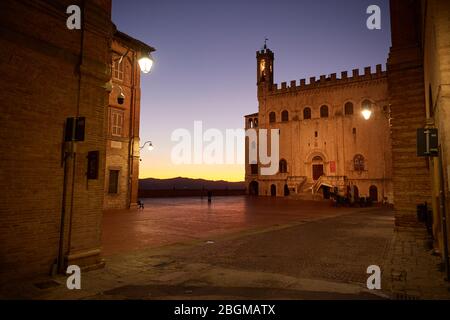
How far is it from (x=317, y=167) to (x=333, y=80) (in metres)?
11.1

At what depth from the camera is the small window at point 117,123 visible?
21656 mm

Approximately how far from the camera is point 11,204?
18.4ft

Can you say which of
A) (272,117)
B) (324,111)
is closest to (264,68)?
(272,117)

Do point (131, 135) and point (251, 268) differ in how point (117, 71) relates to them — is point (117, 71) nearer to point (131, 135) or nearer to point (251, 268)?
point (131, 135)

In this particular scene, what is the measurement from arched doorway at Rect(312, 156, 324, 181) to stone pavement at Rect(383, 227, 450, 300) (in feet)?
104

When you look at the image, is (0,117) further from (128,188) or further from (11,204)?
(128,188)

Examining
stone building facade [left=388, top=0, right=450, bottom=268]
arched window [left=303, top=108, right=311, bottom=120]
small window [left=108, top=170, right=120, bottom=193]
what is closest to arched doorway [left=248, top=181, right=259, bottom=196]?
arched window [left=303, top=108, right=311, bottom=120]

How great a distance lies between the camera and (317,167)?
4166 centimetres

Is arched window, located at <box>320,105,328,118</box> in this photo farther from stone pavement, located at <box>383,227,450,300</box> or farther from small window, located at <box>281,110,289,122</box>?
stone pavement, located at <box>383,227,450,300</box>

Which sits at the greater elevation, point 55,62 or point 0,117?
point 55,62

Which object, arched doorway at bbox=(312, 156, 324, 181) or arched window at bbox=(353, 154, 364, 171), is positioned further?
arched doorway at bbox=(312, 156, 324, 181)

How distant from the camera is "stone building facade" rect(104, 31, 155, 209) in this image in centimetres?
2147
